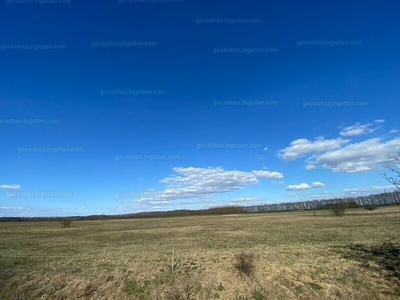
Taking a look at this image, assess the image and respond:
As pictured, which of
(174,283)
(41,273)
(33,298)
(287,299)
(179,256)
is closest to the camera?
(287,299)

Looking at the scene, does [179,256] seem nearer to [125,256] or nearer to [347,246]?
[125,256]

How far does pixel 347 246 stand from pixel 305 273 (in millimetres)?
8424

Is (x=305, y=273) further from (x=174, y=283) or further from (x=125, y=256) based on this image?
(x=125, y=256)

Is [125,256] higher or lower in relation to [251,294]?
higher

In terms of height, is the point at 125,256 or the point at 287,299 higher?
the point at 125,256

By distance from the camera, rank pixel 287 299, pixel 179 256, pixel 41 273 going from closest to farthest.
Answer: pixel 287 299 < pixel 41 273 < pixel 179 256

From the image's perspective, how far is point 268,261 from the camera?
1695 centimetres

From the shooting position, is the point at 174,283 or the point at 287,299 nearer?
the point at 287,299

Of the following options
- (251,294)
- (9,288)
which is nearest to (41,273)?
(9,288)

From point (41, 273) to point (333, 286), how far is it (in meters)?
17.5

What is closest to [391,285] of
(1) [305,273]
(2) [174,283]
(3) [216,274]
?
(1) [305,273]

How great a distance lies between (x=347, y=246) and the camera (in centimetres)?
2088

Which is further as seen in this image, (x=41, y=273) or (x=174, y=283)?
(x=41, y=273)

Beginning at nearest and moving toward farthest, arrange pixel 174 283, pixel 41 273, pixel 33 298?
1. pixel 33 298
2. pixel 174 283
3. pixel 41 273
